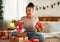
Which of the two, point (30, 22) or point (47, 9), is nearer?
point (30, 22)

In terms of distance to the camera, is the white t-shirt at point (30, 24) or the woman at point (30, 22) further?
the white t-shirt at point (30, 24)

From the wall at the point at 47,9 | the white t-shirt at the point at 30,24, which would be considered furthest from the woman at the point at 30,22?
the wall at the point at 47,9

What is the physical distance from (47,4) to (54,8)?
0.88 ft

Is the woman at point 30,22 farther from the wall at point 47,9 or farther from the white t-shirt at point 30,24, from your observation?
the wall at point 47,9

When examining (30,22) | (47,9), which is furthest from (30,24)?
(47,9)

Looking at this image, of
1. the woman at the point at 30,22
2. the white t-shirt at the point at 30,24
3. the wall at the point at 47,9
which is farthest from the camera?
the wall at the point at 47,9

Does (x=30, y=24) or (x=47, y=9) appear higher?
(x=47, y=9)

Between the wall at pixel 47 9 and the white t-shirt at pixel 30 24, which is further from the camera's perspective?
the wall at pixel 47 9

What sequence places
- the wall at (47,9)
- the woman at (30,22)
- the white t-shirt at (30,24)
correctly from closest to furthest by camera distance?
the woman at (30,22) → the white t-shirt at (30,24) → the wall at (47,9)

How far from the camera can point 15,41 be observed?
2223mm

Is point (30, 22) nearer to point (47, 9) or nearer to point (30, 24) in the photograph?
point (30, 24)

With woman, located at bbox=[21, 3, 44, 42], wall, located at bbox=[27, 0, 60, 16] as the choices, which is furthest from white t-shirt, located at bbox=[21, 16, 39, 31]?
wall, located at bbox=[27, 0, 60, 16]

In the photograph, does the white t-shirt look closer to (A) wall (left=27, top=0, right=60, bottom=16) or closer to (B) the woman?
(B) the woman

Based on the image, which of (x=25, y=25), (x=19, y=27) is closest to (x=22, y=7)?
(x=25, y=25)
